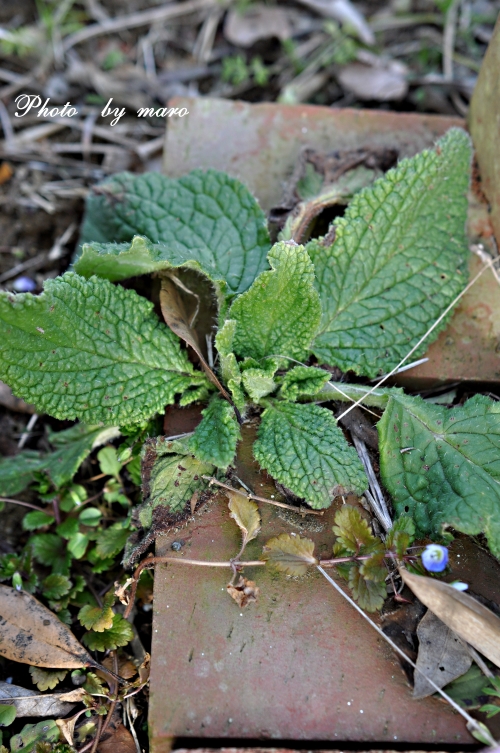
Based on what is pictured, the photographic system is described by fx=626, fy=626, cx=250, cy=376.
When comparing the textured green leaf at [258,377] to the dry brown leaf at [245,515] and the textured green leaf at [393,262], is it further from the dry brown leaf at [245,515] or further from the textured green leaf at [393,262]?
the dry brown leaf at [245,515]

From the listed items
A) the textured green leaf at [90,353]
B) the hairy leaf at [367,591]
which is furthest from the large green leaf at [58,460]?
the hairy leaf at [367,591]

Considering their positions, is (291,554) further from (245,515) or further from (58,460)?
(58,460)

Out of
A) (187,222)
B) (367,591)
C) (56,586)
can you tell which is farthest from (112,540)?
(187,222)

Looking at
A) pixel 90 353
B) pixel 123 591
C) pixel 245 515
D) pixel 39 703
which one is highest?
pixel 90 353

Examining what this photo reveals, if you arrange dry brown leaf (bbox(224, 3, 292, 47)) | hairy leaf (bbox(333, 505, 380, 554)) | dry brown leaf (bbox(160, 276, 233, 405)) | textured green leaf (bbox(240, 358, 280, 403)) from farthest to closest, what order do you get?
dry brown leaf (bbox(224, 3, 292, 47)), dry brown leaf (bbox(160, 276, 233, 405)), textured green leaf (bbox(240, 358, 280, 403)), hairy leaf (bbox(333, 505, 380, 554))

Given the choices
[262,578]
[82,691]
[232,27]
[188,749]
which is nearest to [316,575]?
[262,578]

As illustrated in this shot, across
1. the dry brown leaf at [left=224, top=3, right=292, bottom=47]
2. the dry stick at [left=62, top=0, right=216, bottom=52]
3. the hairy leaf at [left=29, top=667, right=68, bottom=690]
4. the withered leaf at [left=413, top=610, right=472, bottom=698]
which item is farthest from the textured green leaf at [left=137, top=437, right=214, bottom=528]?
the dry stick at [left=62, top=0, right=216, bottom=52]

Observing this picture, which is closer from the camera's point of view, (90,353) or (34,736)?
(34,736)

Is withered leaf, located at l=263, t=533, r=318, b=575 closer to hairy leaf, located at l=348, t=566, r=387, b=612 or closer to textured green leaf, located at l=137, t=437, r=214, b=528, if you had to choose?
hairy leaf, located at l=348, t=566, r=387, b=612
